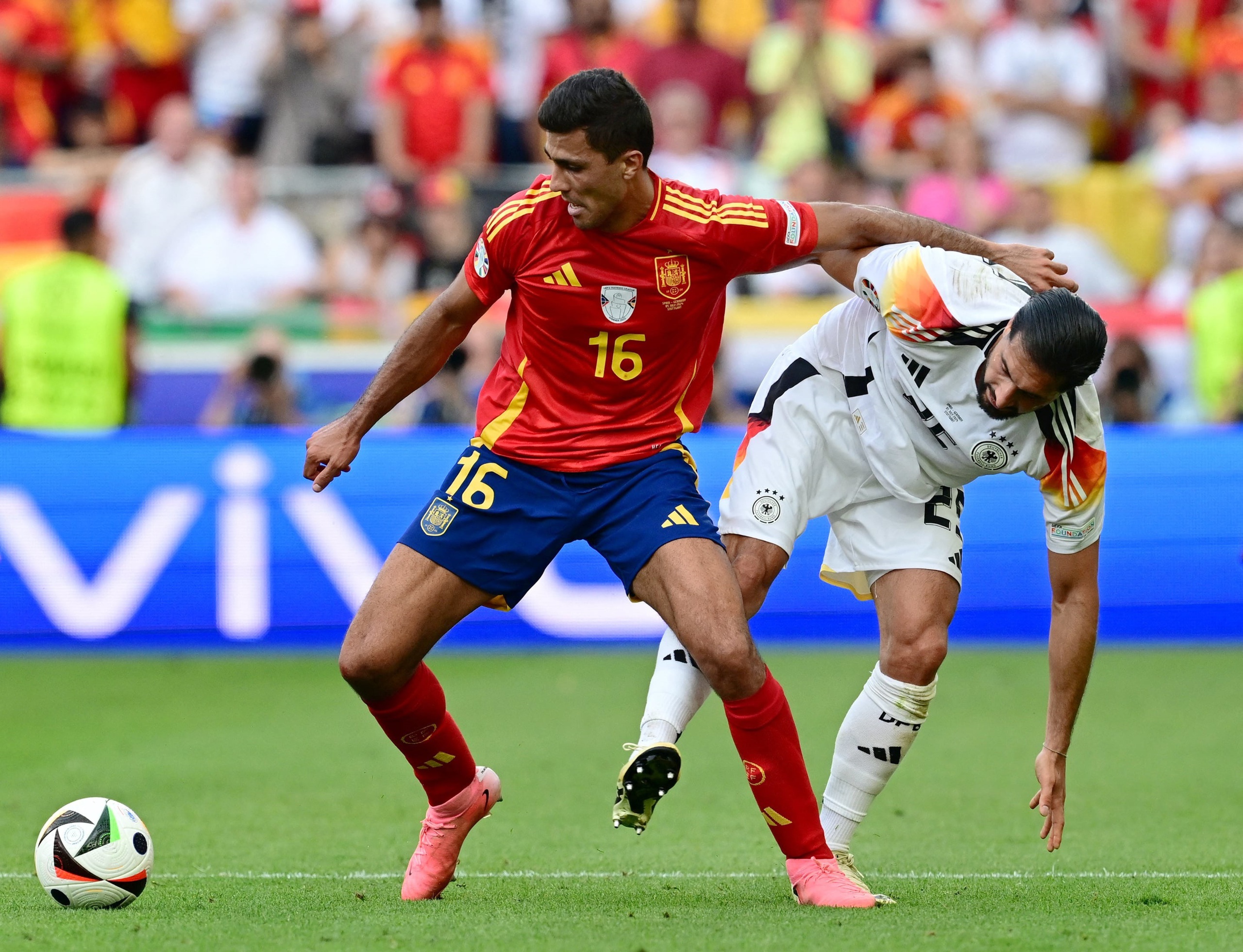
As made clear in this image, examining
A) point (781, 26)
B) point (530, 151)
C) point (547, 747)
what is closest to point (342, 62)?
point (530, 151)

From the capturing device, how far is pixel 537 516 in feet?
16.7

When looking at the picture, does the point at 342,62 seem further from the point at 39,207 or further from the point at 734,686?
the point at 734,686

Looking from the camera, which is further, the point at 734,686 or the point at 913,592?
the point at 913,592

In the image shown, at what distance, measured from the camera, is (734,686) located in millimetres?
4809

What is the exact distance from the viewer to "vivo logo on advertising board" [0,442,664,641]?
33.9 feet

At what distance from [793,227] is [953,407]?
72cm

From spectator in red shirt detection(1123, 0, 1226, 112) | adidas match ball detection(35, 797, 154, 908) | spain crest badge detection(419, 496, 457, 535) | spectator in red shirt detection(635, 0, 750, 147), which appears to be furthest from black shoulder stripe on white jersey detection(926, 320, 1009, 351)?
spectator in red shirt detection(1123, 0, 1226, 112)

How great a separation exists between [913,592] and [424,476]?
5727 mm

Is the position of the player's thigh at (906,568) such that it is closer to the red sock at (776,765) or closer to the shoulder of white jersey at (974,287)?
the red sock at (776,765)

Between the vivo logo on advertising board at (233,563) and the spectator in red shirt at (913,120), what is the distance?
5.44 metres

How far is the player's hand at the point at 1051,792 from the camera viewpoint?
16.2 feet

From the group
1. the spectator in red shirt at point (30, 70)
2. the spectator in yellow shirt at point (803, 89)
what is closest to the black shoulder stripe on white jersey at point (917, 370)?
the spectator in yellow shirt at point (803, 89)

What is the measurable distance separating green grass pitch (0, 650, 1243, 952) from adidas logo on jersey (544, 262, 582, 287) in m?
1.76

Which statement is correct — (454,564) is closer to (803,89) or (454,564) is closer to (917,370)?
(917,370)
